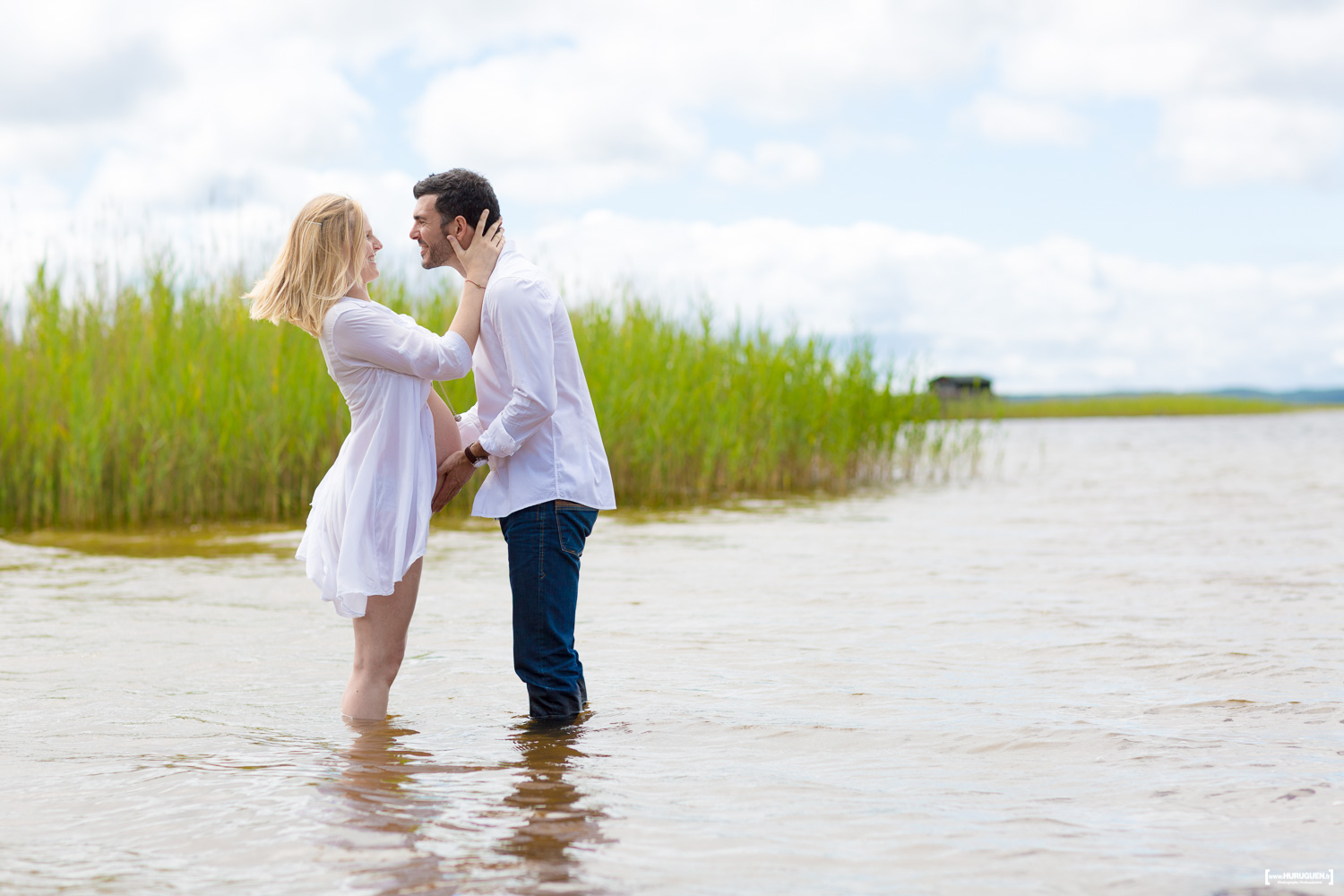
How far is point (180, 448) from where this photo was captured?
1067 cm

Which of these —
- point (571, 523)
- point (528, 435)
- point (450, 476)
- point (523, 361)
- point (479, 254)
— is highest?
point (479, 254)

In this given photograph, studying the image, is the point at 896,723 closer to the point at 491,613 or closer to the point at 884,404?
the point at 491,613

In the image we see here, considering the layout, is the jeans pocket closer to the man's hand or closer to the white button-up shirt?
the white button-up shirt

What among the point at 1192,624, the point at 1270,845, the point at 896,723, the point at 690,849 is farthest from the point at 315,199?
the point at 1192,624

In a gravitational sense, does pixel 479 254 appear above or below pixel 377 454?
above

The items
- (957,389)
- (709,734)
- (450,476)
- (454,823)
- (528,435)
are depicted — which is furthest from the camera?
(957,389)

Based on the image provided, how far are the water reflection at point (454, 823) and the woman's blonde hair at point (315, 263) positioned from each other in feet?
4.94

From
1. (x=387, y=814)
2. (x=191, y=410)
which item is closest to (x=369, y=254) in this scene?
(x=387, y=814)

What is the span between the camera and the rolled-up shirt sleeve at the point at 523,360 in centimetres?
376

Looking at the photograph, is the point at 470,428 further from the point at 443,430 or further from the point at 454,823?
the point at 454,823

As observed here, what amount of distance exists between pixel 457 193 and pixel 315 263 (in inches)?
20.4

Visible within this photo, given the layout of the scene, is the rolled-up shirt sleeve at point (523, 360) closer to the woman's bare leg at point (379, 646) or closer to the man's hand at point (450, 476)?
the man's hand at point (450, 476)

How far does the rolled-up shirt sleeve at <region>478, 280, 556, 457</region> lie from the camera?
376 cm

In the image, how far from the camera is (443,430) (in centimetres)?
411
